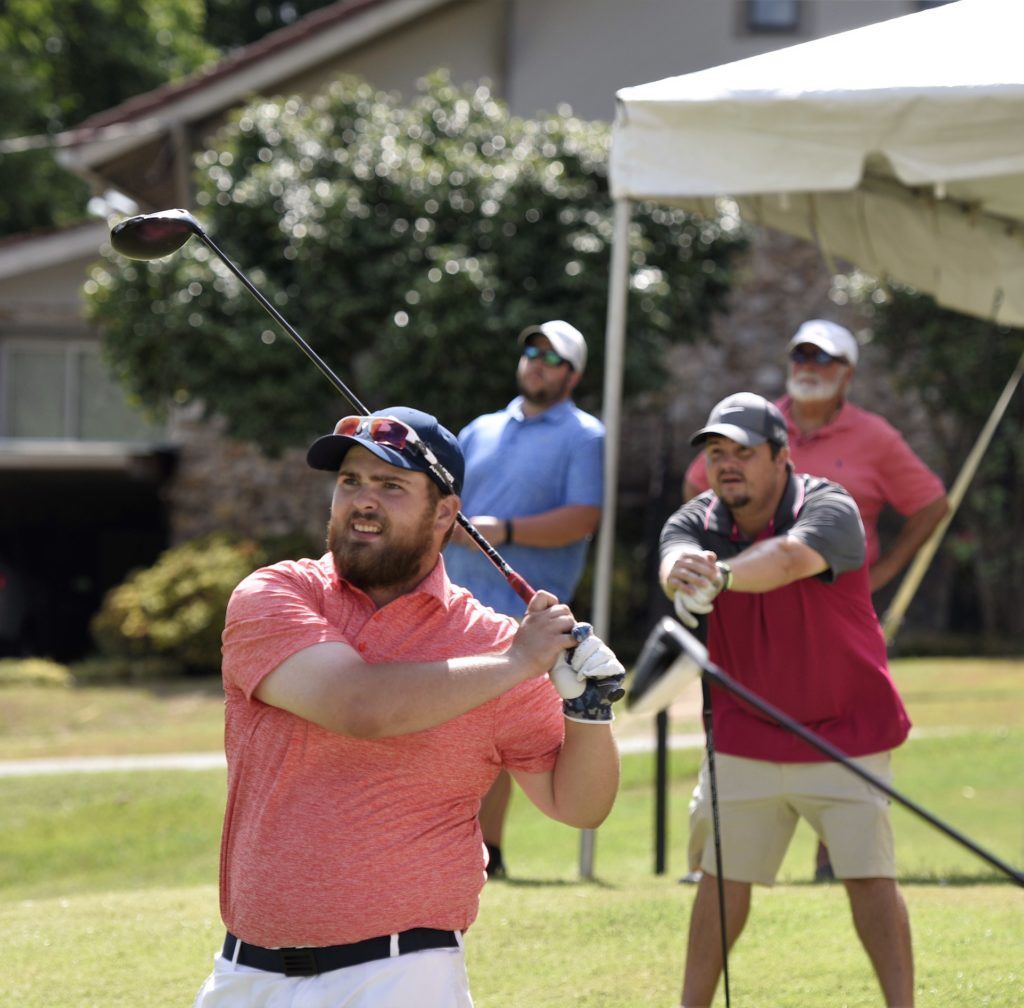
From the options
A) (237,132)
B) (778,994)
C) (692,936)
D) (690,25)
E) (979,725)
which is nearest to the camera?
(692,936)

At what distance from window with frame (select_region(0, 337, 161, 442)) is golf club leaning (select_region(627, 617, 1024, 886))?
17.7 meters

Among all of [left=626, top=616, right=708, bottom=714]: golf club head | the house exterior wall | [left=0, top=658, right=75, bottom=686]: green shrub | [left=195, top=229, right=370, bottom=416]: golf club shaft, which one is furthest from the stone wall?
[left=626, top=616, right=708, bottom=714]: golf club head

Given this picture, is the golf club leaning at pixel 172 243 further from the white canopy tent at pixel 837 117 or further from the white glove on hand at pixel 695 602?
the white canopy tent at pixel 837 117

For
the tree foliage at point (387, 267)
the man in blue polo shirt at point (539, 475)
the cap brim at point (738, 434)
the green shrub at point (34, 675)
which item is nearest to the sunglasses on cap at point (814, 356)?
the man in blue polo shirt at point (539, 475)

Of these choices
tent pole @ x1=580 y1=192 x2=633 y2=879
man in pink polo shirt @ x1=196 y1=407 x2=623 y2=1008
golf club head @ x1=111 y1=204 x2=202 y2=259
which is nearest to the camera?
man in pink polo shirt @ x1=196 y1=407 x2=623 y2=1008

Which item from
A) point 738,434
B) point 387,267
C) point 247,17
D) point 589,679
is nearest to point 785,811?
point 738,434

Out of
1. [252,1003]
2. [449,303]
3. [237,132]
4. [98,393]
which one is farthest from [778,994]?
[98,393]

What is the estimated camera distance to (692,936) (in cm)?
416

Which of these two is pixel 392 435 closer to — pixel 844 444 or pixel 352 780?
pixel 352 780

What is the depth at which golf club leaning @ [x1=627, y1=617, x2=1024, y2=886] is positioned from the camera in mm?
2512

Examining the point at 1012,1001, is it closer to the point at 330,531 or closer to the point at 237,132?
the point at 330,531

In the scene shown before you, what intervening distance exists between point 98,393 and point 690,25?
828 centimetres

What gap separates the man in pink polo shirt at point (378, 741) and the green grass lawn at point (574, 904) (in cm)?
156

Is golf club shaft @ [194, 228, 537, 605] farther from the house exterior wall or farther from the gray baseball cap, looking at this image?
the house exterior wall
